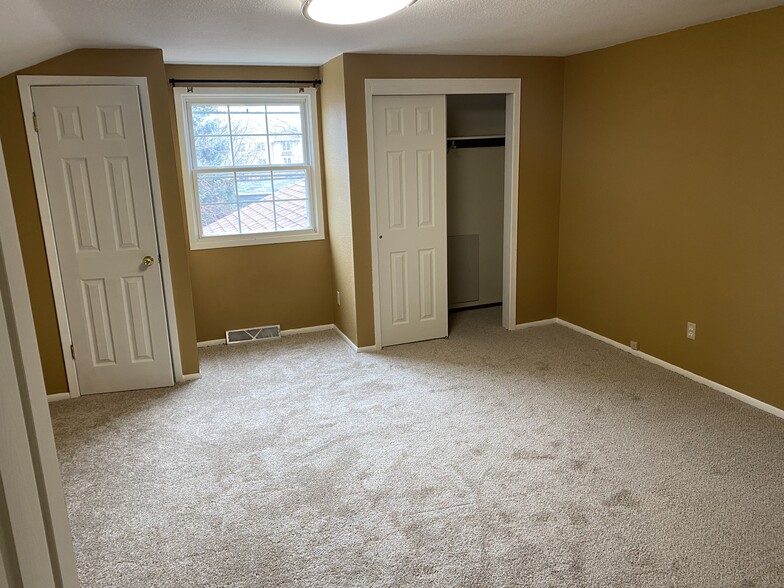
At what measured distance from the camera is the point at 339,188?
181 inches

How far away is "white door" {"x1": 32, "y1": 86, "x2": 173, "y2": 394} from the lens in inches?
142

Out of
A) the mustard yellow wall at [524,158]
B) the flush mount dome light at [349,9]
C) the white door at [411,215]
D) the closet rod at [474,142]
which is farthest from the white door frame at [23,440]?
the closet rod at [474,142]

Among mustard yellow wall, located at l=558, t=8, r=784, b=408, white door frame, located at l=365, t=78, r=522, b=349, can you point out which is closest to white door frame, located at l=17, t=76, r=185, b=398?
white door frame, located at l=365, t=78, r=522, b=349

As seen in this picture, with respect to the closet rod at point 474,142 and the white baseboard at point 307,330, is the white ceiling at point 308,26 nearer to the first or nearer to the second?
the closet rod at point 474,142

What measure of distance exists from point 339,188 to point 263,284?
1118 millimetres

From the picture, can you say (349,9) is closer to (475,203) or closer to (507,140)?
(507,140)

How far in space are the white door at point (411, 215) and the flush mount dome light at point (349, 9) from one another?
1517 mm

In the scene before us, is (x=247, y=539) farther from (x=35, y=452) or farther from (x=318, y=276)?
(x=318, y=276)

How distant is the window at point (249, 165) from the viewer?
463cm

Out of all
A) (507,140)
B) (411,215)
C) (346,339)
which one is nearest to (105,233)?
(346,339)

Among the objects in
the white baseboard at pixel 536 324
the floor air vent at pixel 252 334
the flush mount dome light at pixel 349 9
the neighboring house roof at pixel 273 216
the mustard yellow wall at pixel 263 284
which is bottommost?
the white baseboard at pixel 536 324

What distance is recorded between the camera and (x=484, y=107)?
5395mm

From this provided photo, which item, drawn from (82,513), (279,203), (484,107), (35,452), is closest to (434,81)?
(484,107)

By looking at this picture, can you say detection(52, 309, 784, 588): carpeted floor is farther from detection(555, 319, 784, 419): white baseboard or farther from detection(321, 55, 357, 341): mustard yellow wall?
detection(321, 55, 357, 341): mustard yellow wall
